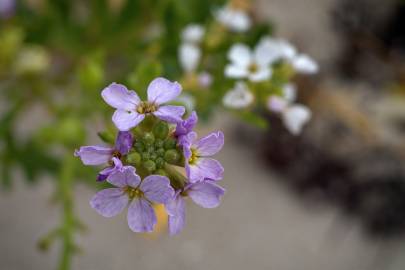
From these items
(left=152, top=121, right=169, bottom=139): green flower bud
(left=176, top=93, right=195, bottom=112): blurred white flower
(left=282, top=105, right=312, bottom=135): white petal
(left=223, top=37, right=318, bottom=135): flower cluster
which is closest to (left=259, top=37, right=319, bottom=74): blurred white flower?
(left=223, top=37, right=318, bottom=135): flower cluster

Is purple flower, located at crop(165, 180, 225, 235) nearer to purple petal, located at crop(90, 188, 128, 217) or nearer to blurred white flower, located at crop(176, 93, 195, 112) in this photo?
purple petal, located at crop(90, 188, 128, 217)

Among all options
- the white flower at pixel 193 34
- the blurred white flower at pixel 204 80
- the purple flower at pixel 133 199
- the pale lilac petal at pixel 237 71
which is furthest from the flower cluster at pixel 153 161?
the white flower at pixel 193 34

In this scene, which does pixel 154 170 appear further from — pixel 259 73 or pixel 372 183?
pixel 372 183

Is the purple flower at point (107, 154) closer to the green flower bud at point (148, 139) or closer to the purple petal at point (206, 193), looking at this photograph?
the green flower bud at point (148, 139)

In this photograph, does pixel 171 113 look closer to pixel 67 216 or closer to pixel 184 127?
pixel 184 127

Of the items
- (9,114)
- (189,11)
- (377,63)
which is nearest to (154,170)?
(189,11)
